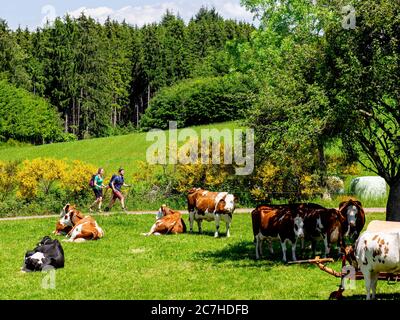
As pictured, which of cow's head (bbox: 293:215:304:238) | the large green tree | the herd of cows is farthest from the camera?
cow's head (bbox: 293:215:304:238)

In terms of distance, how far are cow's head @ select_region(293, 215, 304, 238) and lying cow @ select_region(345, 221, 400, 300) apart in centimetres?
503

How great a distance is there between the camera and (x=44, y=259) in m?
17.4

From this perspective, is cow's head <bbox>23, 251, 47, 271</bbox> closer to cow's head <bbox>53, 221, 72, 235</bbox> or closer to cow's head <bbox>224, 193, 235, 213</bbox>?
cow's head <bbox>53, 221, 72, 235</bbox>

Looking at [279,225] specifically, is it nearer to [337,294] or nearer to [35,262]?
[337,294]

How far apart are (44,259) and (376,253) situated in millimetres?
9914

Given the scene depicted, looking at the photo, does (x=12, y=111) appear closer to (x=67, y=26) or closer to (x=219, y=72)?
(x=67, y=26)

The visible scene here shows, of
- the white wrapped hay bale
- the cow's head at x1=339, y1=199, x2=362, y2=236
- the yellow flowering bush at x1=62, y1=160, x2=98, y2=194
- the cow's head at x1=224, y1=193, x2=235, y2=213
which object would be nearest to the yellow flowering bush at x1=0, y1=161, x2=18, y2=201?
the yellow flowering bush at x1=62, y1=160, x2=98, y2=194

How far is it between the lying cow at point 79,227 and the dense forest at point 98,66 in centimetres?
6365

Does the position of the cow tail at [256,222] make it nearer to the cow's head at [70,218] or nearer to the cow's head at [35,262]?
the cow's head at [35,262]

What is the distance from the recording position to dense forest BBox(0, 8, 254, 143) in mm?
98062

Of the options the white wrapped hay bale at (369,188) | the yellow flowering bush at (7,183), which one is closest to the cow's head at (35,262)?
the yellow flowering bush at (7,183)

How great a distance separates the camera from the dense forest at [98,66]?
98.1 meters

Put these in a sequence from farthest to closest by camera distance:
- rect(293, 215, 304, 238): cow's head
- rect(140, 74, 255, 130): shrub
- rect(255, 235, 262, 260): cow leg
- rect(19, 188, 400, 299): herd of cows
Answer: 1. rect(140, 74, 255, 130): shrub
2. rect(255, 235, 262, 260): cow leg
3. rect(293, 215, 304, 238): cow's head
4. rect(19, 188, 400, 299): herd of cows

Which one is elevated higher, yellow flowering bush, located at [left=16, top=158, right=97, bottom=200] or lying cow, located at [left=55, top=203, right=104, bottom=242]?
yellow flowering bush, located at [left=16, top=158, right=97, bottom=200]
